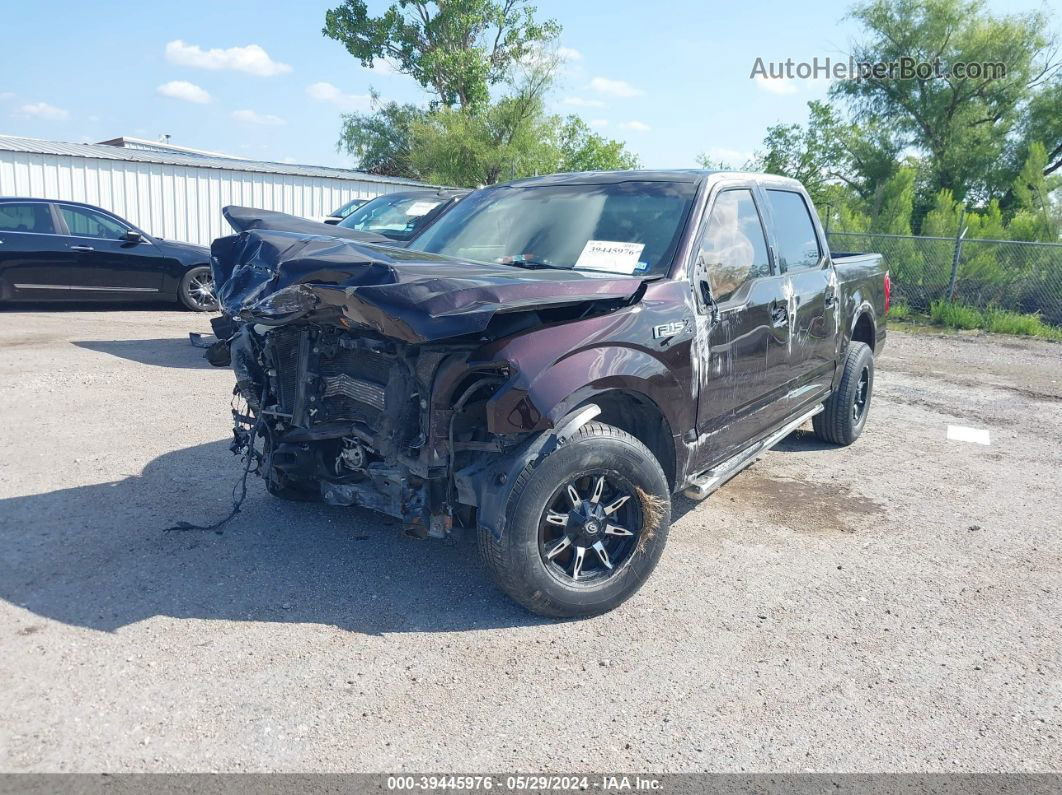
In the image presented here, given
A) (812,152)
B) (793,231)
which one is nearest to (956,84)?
(812,152)

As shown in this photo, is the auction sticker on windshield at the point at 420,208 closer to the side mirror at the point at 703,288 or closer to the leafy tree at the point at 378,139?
the side mirror at the point at 703,288

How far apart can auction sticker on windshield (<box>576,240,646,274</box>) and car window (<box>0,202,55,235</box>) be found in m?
10.1

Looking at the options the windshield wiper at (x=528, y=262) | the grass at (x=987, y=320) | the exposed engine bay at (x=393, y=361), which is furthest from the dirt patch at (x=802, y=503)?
the grass at (x=987, y=320)

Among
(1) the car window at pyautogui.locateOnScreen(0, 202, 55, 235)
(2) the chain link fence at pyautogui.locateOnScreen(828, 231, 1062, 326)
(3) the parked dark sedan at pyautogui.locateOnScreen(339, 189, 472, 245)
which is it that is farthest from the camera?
(2) the chain link fence at pyautogui.locateOnScreen(828, 231, 1062, 326)

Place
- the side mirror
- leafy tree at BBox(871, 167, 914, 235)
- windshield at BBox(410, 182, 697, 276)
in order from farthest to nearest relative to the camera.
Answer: leafy tree at BBox(871, 167, 914, 235), windshield at BBox(410, 182, 697, 276), the side mirror

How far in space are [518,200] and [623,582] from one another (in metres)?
2.39

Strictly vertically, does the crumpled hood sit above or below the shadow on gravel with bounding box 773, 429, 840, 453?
above

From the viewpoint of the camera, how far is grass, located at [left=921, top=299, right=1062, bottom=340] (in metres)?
14.3

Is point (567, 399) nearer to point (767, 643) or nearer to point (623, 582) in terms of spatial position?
point (623, 582)

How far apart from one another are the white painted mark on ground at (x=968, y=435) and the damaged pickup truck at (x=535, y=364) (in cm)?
299

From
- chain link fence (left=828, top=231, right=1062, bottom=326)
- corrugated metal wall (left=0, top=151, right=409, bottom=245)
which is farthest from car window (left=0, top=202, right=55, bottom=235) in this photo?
chain link fence (left=828, top=231, right=1062, bottom=326)

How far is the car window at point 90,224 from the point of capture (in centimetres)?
1193

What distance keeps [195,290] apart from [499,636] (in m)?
10.7

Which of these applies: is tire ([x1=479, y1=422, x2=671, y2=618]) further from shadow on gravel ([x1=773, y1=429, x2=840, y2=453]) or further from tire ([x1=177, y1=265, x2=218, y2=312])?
tire ([x1=177, y1=265, x2=218, y2=312])
